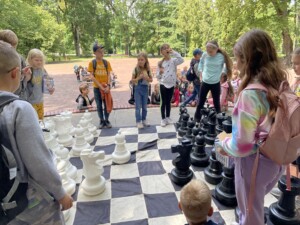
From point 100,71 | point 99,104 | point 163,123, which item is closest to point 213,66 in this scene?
point 163,123

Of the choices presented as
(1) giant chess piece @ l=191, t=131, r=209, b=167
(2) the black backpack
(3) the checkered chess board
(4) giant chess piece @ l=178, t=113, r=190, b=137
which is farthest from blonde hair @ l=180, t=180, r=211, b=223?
(4) giant chess piece @ l=178, t=113, r=190, b=137

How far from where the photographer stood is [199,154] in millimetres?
2029

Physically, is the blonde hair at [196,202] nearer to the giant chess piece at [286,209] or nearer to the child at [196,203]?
the child at [196,203]

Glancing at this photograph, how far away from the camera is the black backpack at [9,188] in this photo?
76 centimetres

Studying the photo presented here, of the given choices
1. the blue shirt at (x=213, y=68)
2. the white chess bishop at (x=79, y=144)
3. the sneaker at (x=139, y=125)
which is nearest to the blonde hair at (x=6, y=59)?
the white chess bishop at (x=79, y=144)

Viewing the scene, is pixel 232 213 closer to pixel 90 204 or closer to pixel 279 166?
pixel 279 166

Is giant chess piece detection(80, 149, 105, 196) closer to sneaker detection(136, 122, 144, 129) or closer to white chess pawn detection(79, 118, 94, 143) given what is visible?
white chess pawn detection(79, 118, 94, 143)

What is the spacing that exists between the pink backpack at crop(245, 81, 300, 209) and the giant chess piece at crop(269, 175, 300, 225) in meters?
0.46

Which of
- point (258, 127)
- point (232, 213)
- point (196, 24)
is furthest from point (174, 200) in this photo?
point (196, 24)

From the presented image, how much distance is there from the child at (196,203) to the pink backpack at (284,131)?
0.31m

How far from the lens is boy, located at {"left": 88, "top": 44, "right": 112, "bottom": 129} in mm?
2895

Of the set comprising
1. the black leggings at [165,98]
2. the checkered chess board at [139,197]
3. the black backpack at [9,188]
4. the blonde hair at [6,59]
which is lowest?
the checkered chess board at [139,197]

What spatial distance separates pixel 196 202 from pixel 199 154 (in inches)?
45.8

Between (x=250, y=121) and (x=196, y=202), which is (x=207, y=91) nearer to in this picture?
(x=250, y=121)
